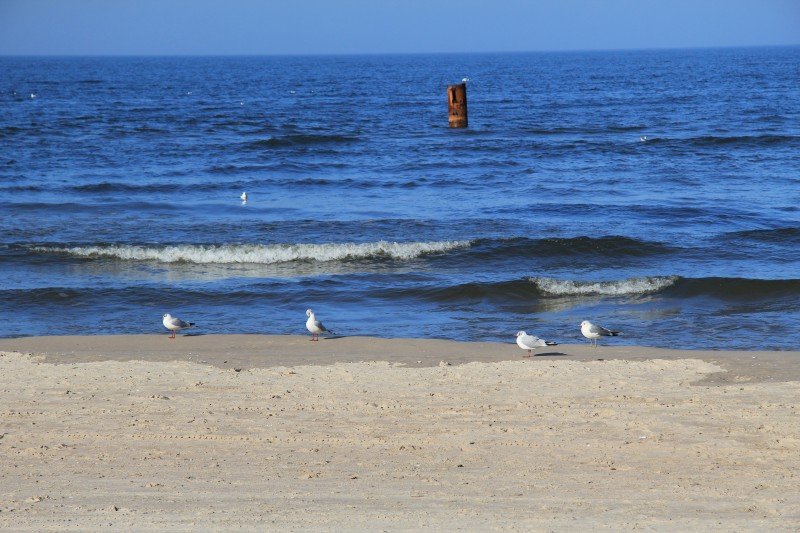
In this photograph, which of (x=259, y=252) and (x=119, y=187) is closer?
(x=259, y=252)

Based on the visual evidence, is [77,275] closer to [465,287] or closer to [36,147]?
[465,287]

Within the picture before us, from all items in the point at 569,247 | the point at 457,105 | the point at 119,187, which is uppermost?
the point at 457,105

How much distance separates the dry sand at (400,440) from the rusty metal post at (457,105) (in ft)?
87.6

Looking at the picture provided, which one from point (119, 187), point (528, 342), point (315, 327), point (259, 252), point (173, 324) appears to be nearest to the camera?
point (528, 342)

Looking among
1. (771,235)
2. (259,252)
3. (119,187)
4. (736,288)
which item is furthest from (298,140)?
(736,288)

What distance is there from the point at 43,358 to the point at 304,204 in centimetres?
1224

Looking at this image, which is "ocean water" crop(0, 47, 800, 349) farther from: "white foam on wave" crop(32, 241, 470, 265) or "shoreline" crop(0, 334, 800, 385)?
"shoreline" crop(0, 334, 800, 385)

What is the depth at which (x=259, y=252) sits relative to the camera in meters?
17.2

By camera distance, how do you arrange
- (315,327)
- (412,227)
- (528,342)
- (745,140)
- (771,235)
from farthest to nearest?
(745,140), (412,227), (771,235), (315,327), (528,342)

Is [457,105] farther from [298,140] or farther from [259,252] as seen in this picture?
[259,252]

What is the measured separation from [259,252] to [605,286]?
20.3 feet

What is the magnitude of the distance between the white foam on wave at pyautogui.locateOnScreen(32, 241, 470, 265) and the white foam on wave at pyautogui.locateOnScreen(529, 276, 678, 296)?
118 inches

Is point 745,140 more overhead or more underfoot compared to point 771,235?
more overhead

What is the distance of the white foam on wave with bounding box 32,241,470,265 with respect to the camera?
1706 centimetres
